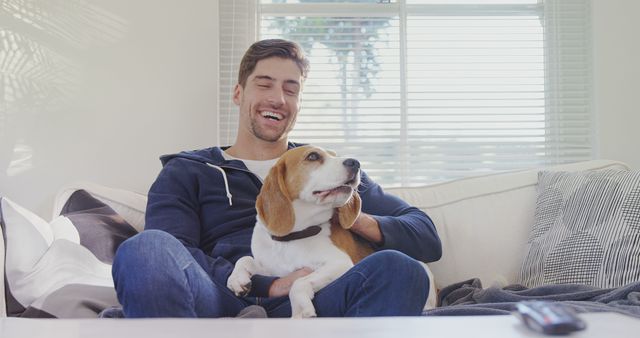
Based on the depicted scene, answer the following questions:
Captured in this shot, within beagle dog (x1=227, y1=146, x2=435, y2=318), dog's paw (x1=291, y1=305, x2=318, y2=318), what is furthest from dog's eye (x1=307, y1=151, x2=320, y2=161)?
dog's paw (x1=291, y1=305, x2=318, y2=318)

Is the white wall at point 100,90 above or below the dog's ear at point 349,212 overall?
above

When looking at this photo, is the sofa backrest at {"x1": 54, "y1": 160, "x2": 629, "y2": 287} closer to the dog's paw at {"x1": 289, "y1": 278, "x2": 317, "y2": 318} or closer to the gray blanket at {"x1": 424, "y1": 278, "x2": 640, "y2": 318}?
the gray blanket at {"x1": 424, "y1": 278, "x2": 640, "y2": 318}

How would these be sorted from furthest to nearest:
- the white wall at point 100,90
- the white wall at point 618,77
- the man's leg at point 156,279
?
1. the white wall at point 618,77
2. the white wall at point 100,90
3. the man's leg at point 156,279

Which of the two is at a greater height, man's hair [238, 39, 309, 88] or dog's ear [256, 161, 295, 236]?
man's hair [238, 39, 309, 88]

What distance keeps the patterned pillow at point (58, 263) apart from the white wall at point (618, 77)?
6.70 ft

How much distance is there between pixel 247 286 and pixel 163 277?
28 cm

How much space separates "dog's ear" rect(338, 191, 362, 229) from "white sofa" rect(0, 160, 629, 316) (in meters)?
0.61

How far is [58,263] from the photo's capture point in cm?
194

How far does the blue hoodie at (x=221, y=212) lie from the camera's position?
1861 mm

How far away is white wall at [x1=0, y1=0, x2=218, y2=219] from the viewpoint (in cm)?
277

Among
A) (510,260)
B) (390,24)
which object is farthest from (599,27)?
(510,260)

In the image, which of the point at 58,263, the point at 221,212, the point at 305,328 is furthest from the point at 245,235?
the point at 305,328

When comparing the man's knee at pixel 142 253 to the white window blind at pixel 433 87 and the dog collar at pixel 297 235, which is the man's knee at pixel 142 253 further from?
the white window blind at pixel 433 87

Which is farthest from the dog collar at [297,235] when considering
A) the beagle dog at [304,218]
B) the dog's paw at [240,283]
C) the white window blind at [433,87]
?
the white window blind at [433,87]
